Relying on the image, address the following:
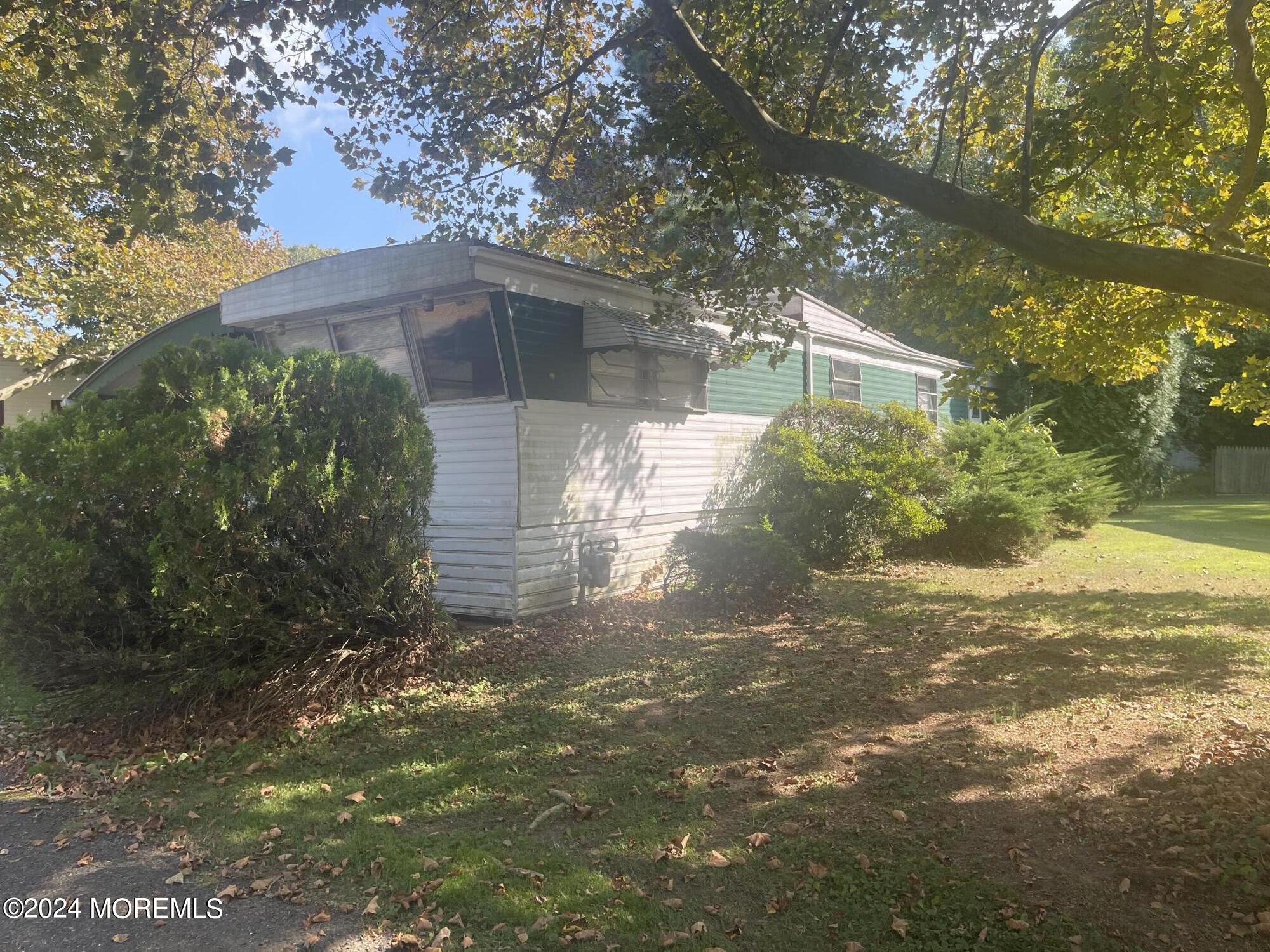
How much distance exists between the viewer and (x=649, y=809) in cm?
402

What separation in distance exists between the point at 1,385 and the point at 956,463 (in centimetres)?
2370

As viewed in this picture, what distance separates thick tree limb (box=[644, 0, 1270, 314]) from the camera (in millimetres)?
4137

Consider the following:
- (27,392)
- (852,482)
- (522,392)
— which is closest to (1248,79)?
(522,392)

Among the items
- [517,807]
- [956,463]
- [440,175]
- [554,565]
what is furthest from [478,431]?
[956,463]

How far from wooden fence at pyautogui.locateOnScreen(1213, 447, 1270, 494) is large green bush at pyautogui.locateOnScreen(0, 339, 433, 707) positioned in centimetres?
2888

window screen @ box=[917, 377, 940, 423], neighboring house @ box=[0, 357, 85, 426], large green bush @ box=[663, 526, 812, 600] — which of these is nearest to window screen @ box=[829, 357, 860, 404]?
window screen @ box=[917, 377, 940, 423]

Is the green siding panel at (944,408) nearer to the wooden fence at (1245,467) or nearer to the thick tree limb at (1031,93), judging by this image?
the thick tree limb at (1031,93)

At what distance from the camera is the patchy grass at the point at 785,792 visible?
306 cm

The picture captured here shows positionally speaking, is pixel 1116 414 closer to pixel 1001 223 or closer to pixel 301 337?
pixel 1001 223

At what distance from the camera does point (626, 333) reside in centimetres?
855

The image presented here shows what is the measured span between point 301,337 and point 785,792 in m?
7.76

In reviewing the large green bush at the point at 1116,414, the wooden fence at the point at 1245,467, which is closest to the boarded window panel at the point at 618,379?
the large green bush at the point at 1116,414

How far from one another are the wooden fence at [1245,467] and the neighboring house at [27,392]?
34.0 m

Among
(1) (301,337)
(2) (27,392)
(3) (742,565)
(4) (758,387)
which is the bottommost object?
(3) (742,565)
